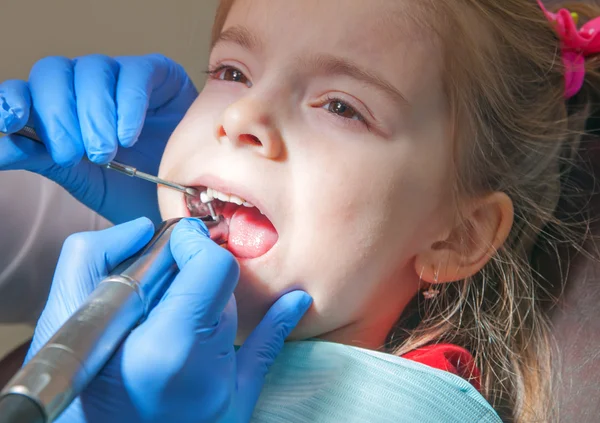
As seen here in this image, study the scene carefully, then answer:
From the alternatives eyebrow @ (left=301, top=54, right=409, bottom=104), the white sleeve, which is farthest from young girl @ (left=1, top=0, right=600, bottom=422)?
the white sleeve

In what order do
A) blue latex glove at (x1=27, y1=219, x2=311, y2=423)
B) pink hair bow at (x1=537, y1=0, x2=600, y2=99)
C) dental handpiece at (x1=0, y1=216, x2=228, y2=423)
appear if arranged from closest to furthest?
1. dental handpiece at (x1=0, y1=216, x2=228, y2=423)
2. blue latex glove at (x1=27, y1=219, x2=311, y2=423)
3. pink hair bow at (x1=537, y1=0, x2=600, y2=99)

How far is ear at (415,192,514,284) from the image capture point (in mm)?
1141

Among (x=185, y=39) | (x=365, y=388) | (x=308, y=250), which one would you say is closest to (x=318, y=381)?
(x=365, y=388)

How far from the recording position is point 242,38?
3.45 ft

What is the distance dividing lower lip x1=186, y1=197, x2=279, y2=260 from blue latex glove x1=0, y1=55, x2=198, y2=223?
0.20 m

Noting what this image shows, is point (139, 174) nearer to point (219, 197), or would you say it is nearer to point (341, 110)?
point (219, 197)

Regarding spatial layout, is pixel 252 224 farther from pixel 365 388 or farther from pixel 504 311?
pixel 504 311

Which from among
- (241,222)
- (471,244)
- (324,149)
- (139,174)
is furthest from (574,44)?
(139,174)

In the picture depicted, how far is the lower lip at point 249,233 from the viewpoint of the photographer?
100 centimetres

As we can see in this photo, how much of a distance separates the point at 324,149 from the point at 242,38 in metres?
0.24

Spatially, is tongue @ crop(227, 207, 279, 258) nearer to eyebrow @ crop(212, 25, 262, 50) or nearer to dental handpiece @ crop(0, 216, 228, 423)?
dental handpiece @ crop(0, 216, 228, 423)

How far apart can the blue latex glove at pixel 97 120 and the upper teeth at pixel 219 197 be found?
0.16 m

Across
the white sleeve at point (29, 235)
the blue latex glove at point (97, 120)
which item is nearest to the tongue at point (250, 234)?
the blue latex glove at point (97, 120)

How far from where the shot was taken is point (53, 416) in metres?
0.60
